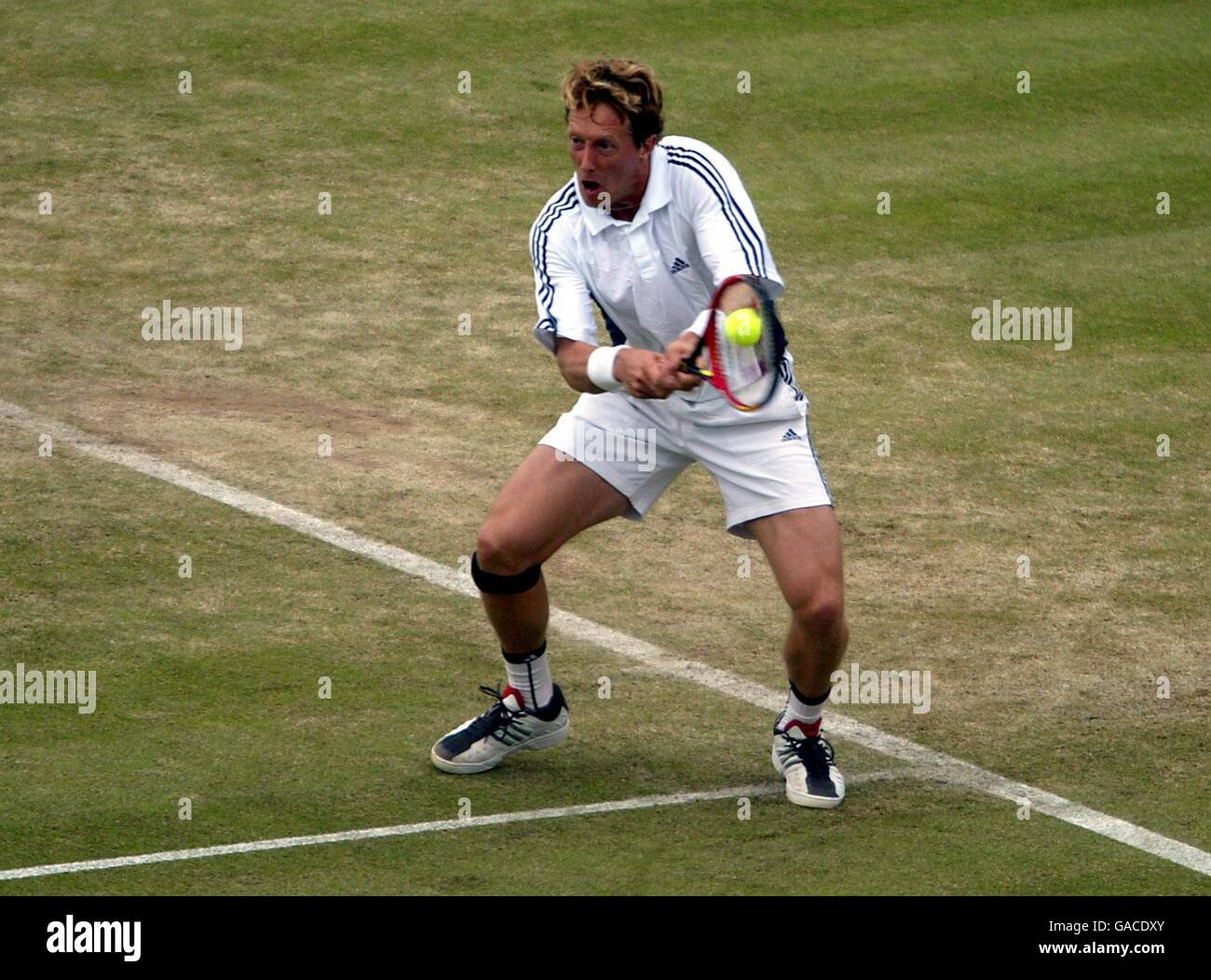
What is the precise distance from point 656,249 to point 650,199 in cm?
17

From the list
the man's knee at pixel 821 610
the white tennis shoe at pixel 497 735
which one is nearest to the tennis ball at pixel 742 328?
the man's knee at pixel 821 610

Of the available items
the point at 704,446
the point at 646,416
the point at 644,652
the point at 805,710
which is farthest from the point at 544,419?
the point at 805,710

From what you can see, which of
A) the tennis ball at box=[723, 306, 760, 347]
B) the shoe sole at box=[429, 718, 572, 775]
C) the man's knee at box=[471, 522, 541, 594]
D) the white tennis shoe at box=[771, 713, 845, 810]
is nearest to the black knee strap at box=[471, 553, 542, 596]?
the man's knee at box=[471, 522, 541, 594]

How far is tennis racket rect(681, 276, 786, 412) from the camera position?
610 cm

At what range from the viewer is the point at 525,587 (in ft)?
21.9

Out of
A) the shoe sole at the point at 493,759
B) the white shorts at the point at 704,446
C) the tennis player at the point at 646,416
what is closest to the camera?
the tennis player at the point at 646,416

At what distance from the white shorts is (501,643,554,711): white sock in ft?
2.15

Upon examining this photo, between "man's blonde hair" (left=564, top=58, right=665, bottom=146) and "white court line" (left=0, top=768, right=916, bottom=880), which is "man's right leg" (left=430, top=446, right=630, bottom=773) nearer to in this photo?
"white court line" (left=0, top=768, right=916, bottom=880)

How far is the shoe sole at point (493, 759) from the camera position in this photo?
6.83 m

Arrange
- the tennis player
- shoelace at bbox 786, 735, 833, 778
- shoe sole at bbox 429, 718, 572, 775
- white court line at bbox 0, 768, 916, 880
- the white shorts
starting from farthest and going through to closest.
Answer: shoe sole at bbox 429, 718, 572, 775, shoelace at bbox 786, 735, 833, 778, the white shorts, the tennis player, white court line at bbox 0, 768, 916, 880

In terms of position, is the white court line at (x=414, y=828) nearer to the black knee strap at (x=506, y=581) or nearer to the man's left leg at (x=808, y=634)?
the man's left leg at (x=808, y=634)

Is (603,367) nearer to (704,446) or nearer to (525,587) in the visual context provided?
(704,446)

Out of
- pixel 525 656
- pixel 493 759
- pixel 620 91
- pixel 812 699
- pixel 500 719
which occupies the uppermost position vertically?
pixel 620 91
